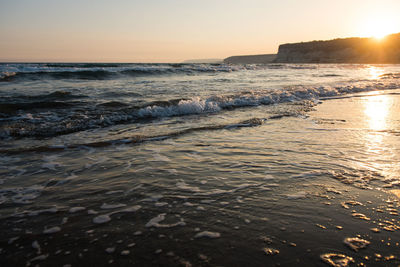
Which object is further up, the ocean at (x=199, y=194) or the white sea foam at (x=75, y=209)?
the ocean at (x=199, y=194)

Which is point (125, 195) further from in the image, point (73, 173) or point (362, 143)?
point (362, 143)

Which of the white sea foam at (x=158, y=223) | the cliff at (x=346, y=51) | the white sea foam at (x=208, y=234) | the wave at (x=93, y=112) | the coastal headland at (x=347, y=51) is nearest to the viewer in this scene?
the white sea foam at (x=208, y=234)

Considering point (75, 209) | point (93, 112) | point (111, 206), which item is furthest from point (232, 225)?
point (93, 112)

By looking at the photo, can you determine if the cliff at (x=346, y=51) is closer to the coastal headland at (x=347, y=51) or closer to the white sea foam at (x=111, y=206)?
the coastal headland at (x=347, y=51)

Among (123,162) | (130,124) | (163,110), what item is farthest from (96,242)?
(163,110)

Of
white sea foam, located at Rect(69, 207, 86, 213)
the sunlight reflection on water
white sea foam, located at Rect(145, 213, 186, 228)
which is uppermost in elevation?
the sunlight reflection on water

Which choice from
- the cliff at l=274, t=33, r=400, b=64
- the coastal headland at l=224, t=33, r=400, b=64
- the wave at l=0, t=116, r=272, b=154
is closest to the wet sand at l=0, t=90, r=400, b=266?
the wave at l=0, t=116, r=272, b=154

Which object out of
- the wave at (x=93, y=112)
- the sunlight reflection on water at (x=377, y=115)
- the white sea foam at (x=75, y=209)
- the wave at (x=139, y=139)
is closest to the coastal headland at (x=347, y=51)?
the sunlight reflection on water at (x=377, y=115)

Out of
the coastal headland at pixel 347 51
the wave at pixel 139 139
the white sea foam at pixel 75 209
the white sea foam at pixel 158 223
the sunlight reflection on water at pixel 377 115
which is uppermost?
the coastal headland at pixel 347 51

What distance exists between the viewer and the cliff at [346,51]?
90000 millimetres

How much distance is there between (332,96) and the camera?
12.7m

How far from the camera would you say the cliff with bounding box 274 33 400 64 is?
90000 mm

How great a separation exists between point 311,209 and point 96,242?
1.85 meters

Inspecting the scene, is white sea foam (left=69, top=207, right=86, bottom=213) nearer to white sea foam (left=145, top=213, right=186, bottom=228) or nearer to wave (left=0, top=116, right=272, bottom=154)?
white sea foam (left=145, top=213, right=186, bottom=228)
